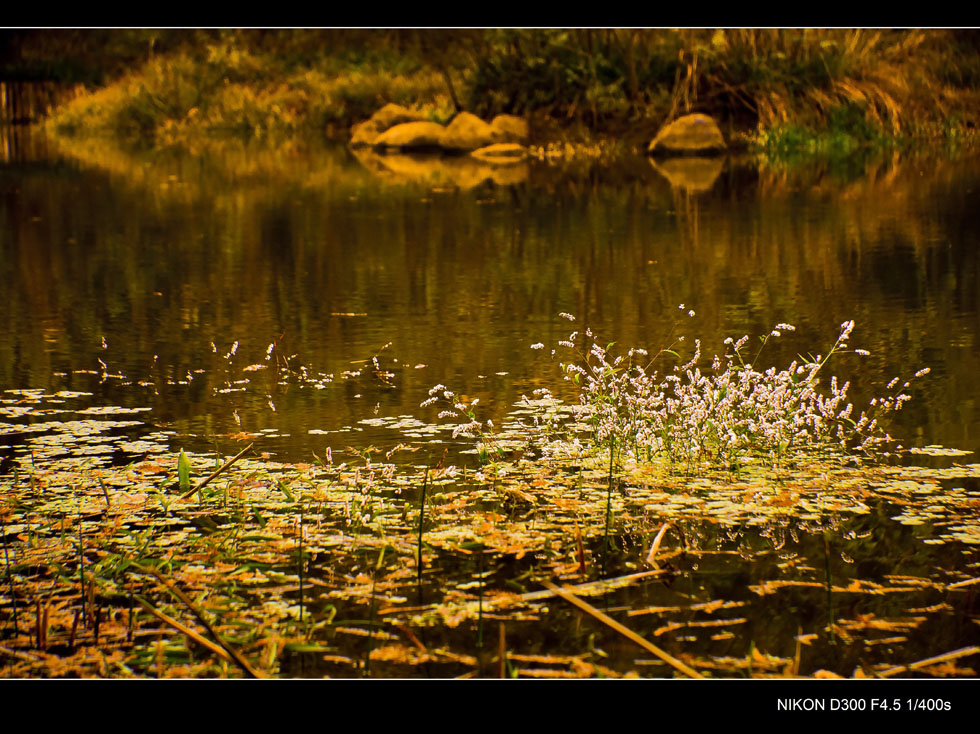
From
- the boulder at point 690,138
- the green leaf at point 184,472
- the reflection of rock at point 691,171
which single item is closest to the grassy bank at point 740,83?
the boulder at point 690,138

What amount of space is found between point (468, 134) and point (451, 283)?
20200mm

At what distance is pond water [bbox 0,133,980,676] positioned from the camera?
524 cm

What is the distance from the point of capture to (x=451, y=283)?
12.5 meters

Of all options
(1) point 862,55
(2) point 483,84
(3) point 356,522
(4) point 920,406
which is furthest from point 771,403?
(2) point 483,84

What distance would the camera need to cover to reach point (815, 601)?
508cm

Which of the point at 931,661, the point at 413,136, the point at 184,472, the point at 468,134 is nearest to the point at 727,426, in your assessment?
the point at 931,661

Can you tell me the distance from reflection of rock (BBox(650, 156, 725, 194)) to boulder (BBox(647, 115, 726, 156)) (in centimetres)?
→ 69

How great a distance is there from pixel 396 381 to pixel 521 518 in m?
2.76

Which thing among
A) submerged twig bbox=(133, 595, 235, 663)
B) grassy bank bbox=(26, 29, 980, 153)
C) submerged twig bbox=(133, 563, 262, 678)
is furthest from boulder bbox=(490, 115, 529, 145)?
submerged twig bbox=(133, 595, 235, 663)

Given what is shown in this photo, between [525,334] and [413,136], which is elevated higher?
[413,136]

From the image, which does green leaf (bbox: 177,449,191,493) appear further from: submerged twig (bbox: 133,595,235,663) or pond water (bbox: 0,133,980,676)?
submerged twig (bbox: 133,595,235,663)

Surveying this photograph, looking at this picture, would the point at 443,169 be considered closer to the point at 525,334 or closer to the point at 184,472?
the point at 525,334

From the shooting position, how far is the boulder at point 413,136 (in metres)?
33.6

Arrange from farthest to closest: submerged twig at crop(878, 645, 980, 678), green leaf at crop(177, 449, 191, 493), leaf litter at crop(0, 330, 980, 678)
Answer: green leaf at crop(177, 449, 191, 493)
leaf litter at crop(0, 330, 980, 678)
submerged twig at crop(878, 645, 980, 678)
